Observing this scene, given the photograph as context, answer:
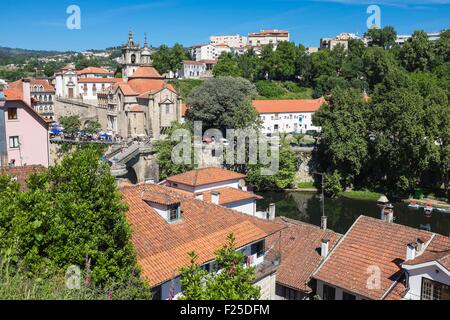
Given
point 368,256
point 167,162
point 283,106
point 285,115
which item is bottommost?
point 368,256

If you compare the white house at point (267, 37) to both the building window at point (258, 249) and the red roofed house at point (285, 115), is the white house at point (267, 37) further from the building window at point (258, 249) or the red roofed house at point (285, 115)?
the building window at point (258, 249)

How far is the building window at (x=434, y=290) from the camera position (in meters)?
13.6

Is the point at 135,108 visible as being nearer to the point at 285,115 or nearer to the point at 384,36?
the point at 285,115

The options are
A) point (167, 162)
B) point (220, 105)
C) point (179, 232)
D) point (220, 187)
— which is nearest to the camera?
point (179, 232)

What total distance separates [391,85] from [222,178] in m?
24.7

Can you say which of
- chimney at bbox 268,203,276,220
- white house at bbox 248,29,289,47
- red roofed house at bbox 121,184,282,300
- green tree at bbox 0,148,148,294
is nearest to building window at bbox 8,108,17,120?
red roofed house at bbox 121,184,282,300

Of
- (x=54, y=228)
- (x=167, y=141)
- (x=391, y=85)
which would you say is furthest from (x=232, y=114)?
(x=54, y=228)

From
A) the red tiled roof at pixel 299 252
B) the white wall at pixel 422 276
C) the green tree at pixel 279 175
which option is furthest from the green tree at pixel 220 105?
the white wall at pixel 422 276

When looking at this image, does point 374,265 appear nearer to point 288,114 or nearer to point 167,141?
point 167,141

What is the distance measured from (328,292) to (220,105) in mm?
34168

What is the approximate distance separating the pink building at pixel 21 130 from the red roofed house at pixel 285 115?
38.1 metres

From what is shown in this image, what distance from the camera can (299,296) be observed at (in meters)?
17.6

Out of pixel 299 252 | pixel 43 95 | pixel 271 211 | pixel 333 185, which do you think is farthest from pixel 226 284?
pixel 43 95

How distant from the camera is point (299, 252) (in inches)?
766
